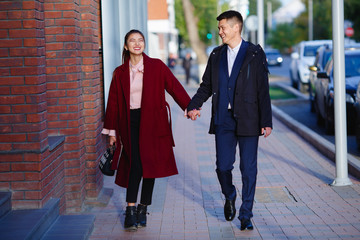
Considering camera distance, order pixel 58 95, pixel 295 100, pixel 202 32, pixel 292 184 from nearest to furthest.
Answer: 1. pixel 58 95
2. pixel 292 184
3. pixel 295 100
4. pixel 202 32

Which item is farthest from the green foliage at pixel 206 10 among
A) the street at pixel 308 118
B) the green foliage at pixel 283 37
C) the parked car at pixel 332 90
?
the parked car at pixel 332 90

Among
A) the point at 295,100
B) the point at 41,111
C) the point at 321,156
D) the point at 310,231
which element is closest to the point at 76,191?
the point at 41,111

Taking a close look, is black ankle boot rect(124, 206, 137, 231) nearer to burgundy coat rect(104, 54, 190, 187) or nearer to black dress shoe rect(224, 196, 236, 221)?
burgundy coat rect(104, 54, 190, 187)

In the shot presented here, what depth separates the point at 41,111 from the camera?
5879 mm

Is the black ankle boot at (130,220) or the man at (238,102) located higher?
the man at (238,102)

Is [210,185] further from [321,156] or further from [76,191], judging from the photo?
[321,156]

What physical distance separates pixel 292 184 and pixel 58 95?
3.12 meters

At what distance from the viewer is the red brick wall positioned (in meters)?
5.77

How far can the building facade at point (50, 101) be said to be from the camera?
577 cm

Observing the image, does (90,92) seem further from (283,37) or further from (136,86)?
(283,37)

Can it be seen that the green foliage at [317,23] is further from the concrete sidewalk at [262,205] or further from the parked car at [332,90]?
the concrete sidewalk at [262,205]

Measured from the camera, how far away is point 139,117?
6371 millimetres

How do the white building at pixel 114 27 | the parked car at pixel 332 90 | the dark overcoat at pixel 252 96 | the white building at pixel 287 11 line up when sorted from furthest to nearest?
the white building at pixel 287 11, the parked car at pixel 332 90, the white building at pixel 114 27, the dark overcoat at pixel 252 96

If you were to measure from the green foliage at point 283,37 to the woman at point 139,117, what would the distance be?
311 ft
